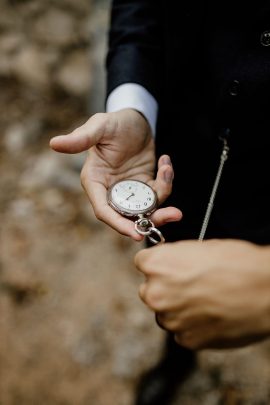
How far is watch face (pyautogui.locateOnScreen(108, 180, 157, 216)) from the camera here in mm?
1595

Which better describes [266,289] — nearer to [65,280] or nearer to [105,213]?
[105,213]

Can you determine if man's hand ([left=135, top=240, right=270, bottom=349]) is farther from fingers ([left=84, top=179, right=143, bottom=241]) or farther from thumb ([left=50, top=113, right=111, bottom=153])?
thumb ([left=50, top=113, right=111, bottom=153])

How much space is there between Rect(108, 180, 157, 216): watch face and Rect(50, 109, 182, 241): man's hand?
0.11 ft

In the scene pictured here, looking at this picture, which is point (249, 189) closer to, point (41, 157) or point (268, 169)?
point (268, 169)

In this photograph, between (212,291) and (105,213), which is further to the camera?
(105,213)

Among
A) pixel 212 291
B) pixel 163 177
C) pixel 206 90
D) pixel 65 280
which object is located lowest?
pixel 65 280

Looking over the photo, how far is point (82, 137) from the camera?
1538mm

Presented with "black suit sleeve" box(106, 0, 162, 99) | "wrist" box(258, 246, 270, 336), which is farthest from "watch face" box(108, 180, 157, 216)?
"wrist" box(258, 246, 270, 336)

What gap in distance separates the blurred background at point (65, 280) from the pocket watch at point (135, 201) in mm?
1665

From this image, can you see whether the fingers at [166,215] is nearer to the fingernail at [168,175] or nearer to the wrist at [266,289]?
the fingernail at [168,175]

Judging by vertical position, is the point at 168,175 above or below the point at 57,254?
above

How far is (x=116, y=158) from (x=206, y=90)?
0.48 meters

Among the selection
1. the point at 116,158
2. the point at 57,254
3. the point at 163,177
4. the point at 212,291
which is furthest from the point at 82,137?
the point at 57,254

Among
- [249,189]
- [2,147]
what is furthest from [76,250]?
[249,189]
